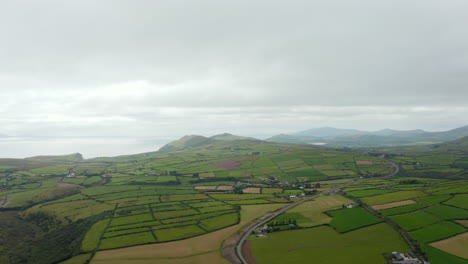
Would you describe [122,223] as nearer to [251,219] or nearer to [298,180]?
[251,219]

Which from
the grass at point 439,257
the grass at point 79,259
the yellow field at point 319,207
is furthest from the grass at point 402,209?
the grass at point 79,259

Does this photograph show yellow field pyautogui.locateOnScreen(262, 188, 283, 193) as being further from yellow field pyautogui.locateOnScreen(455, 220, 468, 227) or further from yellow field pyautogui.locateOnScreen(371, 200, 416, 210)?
yellow field pyautogui.locateOnScreen(455, 220, 468, 227)

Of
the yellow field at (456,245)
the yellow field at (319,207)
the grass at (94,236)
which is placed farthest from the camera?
the yellow field at (319,207)

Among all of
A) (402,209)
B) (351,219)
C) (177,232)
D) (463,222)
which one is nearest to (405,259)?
(351,219)

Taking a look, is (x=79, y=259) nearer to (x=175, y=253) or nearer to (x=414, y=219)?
(x=175, y=253)

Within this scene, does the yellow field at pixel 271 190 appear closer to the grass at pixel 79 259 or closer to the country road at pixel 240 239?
the country road at pixel 240 239

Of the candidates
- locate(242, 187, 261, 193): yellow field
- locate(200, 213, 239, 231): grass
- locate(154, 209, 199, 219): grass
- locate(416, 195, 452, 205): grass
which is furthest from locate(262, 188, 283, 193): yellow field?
locate(416, 195, 452, 205): grass
